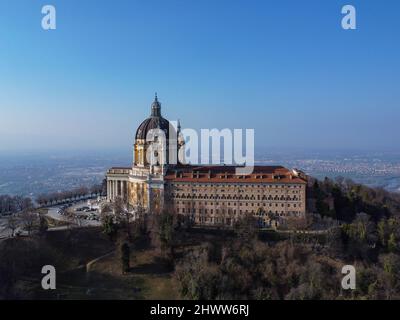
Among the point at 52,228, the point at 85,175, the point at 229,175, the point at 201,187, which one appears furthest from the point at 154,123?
the point at 85,175

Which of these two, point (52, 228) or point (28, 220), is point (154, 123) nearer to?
point (52, 228)

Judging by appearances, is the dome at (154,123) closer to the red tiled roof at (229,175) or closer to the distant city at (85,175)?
the red tiled roof at (229,175)

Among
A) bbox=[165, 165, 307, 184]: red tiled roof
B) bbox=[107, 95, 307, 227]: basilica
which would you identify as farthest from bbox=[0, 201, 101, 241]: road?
bbox=[165, 165, 307, 184]: red tiled roof

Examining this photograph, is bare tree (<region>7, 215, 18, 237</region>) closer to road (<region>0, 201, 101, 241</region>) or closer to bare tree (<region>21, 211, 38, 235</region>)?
road (<region>0, 201, 101, 241</region>)

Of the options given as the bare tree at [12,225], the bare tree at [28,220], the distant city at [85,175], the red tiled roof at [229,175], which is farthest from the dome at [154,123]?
the distant city at [85,175]

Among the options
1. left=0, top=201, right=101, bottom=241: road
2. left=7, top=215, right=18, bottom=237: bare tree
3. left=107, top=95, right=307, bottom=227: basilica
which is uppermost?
left=107, top=95, right=307, bottom=227: basilica

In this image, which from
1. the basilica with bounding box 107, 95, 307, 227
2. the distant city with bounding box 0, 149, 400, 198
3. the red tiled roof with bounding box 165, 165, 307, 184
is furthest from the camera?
the distant city with bounding box 0, 149, 400, 198

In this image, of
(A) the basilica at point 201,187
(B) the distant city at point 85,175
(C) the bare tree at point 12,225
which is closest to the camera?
(C) the bare tree at point 12,225
